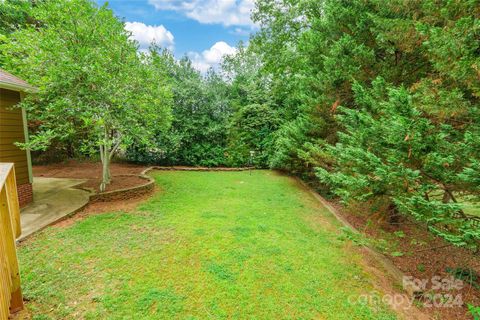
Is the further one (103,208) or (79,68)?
(103,208)

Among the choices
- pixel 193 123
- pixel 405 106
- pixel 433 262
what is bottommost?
pixel 433 262

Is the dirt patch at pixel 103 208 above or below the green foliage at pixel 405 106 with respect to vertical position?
below

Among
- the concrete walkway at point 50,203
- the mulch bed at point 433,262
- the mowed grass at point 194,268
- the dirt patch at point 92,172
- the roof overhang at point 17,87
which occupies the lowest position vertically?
the mulch bed at point 433,262

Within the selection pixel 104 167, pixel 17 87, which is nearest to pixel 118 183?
pixel 104 167

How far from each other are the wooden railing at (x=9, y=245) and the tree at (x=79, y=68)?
273 centimetres

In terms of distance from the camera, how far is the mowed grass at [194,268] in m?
2.56

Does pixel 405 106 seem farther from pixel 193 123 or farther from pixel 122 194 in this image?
pixel 193 123

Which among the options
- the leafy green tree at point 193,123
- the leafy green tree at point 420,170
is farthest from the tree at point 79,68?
the leafy green tree at point 420,170

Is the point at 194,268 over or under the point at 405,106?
under

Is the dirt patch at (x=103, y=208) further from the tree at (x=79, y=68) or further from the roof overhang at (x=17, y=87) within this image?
the roof overhang at (x=17, y=87)

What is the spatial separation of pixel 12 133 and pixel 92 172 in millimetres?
4279

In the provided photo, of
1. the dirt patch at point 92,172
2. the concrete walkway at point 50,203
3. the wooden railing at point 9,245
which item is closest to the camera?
the wooden railing at point 9,245

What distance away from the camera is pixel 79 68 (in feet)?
15.4

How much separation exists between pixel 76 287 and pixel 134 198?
3.63 meters
